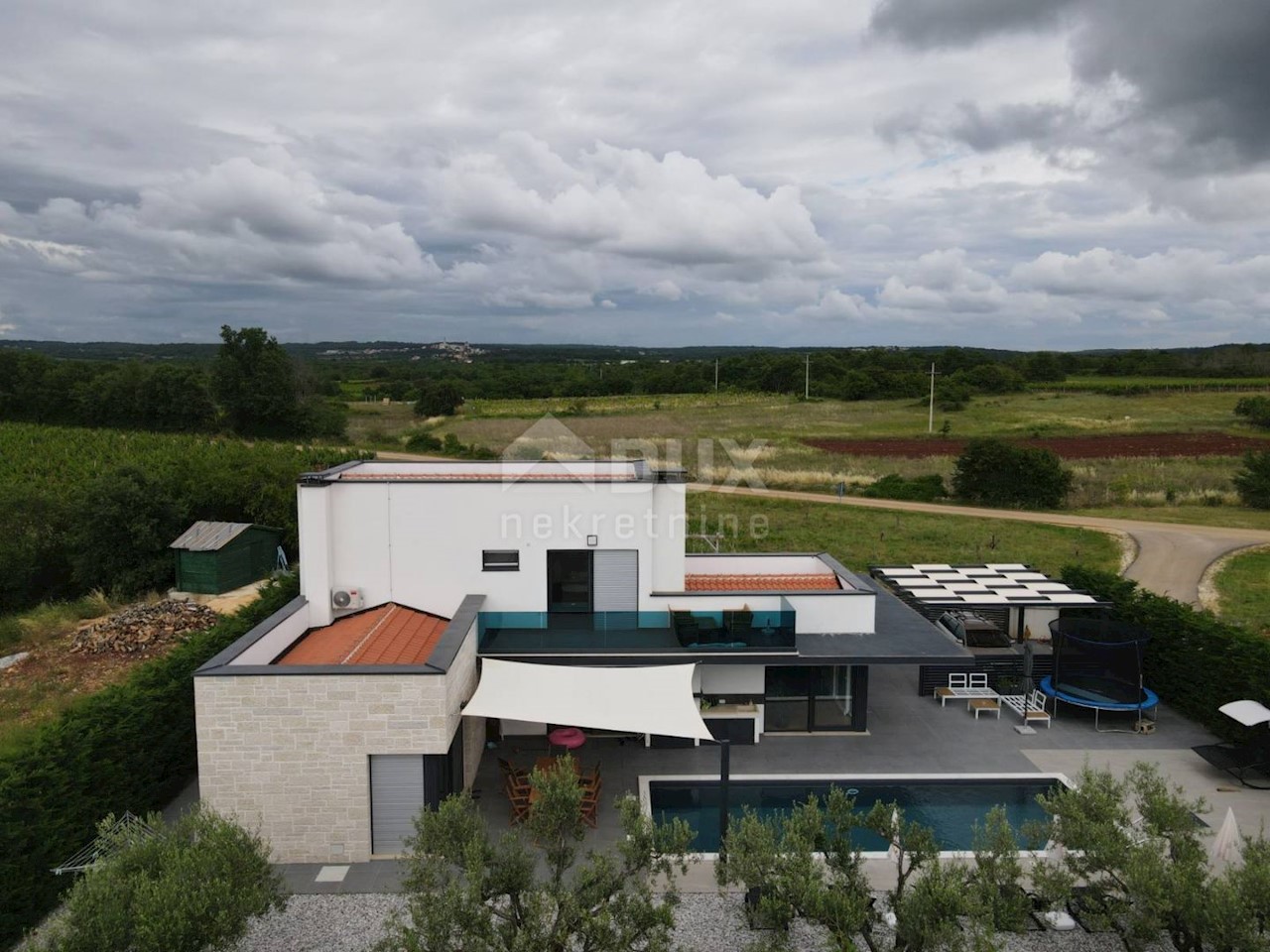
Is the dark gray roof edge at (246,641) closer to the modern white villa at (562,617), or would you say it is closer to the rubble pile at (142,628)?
the modern white villa at (562,617)

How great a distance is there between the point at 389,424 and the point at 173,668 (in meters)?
53.9

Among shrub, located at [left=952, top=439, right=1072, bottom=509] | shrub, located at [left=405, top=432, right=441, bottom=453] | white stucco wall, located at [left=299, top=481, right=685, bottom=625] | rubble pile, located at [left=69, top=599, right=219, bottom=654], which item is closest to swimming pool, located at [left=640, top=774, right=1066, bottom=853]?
white stucco wall, located at [left=299, top=481, right=685, bottom=625]

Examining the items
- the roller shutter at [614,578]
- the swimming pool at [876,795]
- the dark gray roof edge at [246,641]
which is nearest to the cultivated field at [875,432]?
the swimming pool at [876,795]

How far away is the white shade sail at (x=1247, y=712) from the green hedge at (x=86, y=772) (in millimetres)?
17086

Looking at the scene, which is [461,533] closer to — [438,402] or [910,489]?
[910,489]

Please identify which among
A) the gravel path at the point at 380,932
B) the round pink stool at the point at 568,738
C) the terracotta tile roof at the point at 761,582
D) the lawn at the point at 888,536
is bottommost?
the gravel path at the point at 380,932

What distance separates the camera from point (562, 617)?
49.4ft

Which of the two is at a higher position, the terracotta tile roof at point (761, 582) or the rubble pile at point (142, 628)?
the terracotta tile roof at point (761, 582)

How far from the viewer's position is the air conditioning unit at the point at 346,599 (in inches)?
584

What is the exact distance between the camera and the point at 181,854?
305 inches

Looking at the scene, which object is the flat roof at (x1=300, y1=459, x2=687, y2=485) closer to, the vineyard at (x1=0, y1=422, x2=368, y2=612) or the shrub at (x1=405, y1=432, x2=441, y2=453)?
the vineyard at (x1=0, y1=422, x2=368, y2=612)

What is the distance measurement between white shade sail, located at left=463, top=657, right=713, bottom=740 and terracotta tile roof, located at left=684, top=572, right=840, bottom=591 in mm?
3668

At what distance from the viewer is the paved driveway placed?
2481 cm

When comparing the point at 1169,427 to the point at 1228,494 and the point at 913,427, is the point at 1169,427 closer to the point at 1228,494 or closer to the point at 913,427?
the point at 913,427
